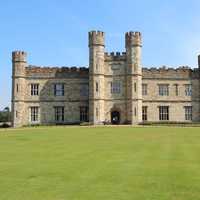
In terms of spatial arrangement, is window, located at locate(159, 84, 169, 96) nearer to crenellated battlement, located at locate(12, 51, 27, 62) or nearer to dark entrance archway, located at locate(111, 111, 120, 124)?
dark entrance archway, located at locate(111, 111, 120, 124)

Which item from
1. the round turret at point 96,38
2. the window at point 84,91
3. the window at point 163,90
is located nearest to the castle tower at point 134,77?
the round turret at point 96,38

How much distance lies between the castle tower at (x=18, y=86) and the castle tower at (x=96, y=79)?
827 cm

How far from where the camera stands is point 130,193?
915cm

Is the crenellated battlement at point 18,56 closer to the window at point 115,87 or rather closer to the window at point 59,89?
the window at point 59,89

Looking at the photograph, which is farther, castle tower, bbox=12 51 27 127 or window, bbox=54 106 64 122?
window, bbox=54 106 64 122

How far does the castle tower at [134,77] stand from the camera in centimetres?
5022

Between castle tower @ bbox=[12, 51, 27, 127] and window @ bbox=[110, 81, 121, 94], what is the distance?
419 inches

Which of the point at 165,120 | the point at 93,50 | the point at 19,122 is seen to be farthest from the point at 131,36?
the point at 19,122

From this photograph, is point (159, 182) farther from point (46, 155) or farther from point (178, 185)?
point (46, 155)

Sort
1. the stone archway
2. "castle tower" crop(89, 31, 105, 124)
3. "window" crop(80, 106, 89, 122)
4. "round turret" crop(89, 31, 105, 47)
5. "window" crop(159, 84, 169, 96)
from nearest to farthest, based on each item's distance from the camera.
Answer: "castle tower" crop(89, 31, 105, 124), "round turret" crop(89, 31, 105, 47), the stone archway, "window" crop(80, 106, 89, 122), "window" crop(159, 84, 169, 96)

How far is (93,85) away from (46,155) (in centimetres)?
3481

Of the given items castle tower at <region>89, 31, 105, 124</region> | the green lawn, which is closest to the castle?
castle tower at <region>89, 31, 105, 124</region>

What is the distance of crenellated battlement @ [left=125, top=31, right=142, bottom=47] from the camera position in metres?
51.3

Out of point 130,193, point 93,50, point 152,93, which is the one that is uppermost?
point 93,50
